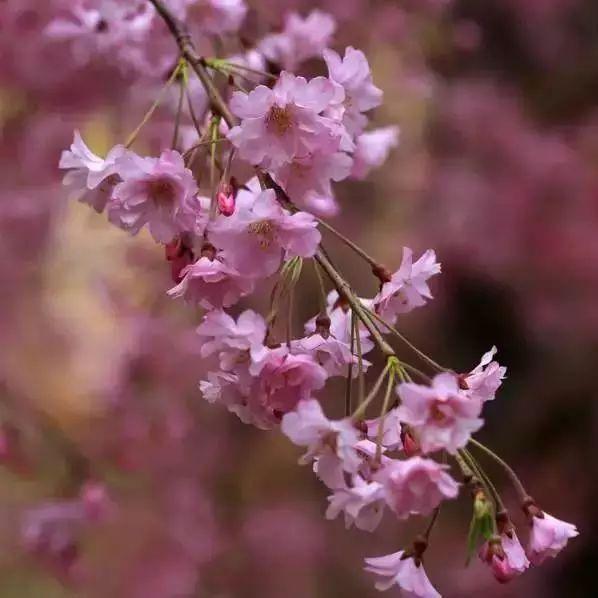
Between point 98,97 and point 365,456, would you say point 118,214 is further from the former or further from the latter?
point 98,97

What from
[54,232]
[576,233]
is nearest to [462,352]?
[576,233]

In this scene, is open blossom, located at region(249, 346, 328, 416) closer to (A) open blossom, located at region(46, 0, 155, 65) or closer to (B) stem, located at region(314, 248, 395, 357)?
(B) stem, located at region(314, 248, 395, 357)

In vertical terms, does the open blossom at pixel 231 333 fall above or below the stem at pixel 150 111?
below

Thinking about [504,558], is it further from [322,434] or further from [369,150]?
[369,150]

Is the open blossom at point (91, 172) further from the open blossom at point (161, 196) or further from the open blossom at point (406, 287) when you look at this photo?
the open blossom at point (406, 287)

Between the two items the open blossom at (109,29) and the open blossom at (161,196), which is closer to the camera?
the open blossom at (161,196)

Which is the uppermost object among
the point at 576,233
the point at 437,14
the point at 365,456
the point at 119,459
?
the point at 365,456

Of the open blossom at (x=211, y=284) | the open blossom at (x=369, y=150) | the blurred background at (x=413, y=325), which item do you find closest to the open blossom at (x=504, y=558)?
the open blossom at (x=211, y=284)
